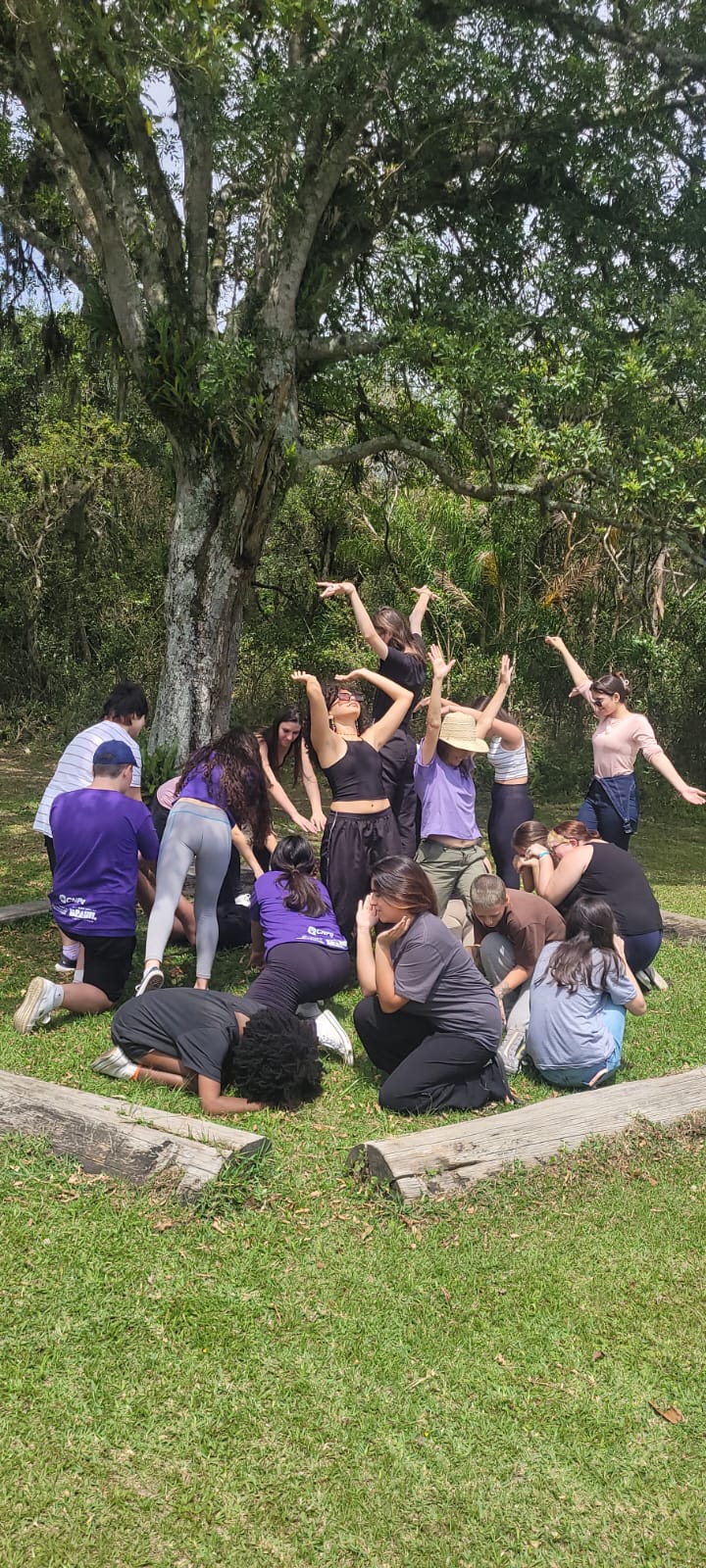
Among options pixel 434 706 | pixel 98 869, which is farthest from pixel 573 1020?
pixel 98 869

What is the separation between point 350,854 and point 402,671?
52.9 inches

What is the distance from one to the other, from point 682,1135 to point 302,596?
13318 mm

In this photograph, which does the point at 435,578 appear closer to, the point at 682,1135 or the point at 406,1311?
the point at 682,1135

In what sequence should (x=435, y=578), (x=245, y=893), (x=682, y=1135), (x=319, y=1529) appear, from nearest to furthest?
(x=319, y=1529) < (x=682, y=1135) < (x=245, y=893) < (x=435, y=578)

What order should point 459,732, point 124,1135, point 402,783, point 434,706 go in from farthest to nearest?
1. point 402,783
2. point 459,732
3. point 434,706
4. point 124,1135

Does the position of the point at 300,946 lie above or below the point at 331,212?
below

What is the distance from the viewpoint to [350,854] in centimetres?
652

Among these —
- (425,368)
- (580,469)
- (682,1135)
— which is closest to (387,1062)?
(682,1135)

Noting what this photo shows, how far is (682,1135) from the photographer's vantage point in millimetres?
4750

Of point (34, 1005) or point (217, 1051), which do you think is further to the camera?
point (34, 1005)

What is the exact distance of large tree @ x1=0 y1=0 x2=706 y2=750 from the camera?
9.52 m

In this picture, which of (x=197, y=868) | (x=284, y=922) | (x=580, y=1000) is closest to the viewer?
(x=580, y=1000)

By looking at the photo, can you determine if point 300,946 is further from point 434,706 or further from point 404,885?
point 434,706

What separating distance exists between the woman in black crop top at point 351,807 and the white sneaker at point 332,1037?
3.37 ft
